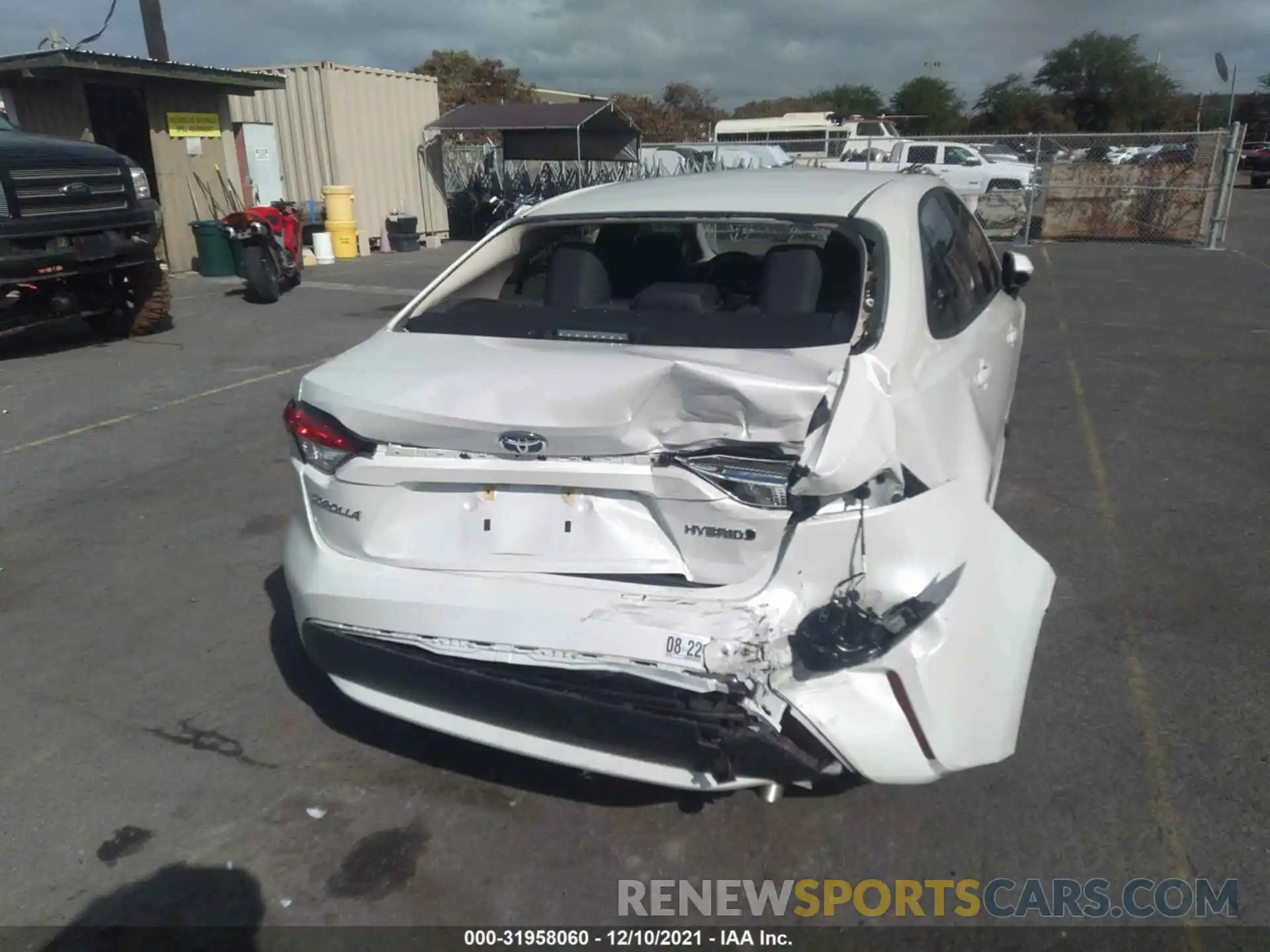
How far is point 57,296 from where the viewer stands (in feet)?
29.0

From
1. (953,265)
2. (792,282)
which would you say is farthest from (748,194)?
(953,265)

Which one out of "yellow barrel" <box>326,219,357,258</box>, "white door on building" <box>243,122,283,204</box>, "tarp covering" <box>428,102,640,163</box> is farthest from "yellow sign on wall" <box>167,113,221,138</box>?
"tarp covering" <box>428,102,640,163</box>

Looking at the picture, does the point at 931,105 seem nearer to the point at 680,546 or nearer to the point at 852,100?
the point at 852,100

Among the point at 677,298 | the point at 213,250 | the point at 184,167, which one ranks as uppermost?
the point at 184,167

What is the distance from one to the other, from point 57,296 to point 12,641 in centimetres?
610

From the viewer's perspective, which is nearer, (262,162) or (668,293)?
(668,293)

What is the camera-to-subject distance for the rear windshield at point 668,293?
289cm

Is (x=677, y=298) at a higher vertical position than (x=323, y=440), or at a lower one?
higher

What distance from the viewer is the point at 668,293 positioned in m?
3.26

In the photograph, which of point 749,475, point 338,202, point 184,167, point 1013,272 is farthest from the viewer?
point 338,202

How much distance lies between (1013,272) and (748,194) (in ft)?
6.01

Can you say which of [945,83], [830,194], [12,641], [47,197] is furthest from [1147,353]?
[945,83]

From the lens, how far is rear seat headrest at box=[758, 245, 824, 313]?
3156 mm

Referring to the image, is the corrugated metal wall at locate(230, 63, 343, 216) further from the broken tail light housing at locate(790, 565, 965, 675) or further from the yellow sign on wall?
the broken tail light housing at locate(790, 565, 965, 675)
